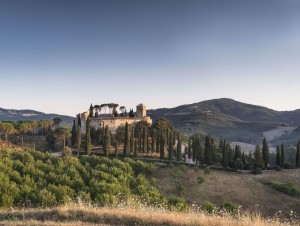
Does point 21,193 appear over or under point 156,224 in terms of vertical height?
under

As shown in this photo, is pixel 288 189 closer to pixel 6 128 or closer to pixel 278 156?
pixel 278 156

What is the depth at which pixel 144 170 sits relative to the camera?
52.4 metres

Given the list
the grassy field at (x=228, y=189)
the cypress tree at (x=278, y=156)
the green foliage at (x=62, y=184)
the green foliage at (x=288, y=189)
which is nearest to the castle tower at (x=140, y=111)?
the cypress tree at (x=278, y=156)

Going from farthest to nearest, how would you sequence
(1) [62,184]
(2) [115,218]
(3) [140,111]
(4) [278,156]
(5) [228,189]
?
1. (3) [140,111]
2. (4) [278,156]
3. (5) [228,189]
4. (1) [62,184]
5. (2) [115,218]

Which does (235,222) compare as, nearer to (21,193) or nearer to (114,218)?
(114,218)

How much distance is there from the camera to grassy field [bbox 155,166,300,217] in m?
43.1

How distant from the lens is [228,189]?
48906 millimetres

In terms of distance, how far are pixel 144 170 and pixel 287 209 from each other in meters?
23.0

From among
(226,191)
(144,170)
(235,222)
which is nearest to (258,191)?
(226,191)

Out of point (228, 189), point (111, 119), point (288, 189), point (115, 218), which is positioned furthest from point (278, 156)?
point (115, 218)

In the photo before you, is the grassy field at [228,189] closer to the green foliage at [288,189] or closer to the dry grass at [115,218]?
the green foliage at [288,189]

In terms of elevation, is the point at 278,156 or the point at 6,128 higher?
the point at 6,128

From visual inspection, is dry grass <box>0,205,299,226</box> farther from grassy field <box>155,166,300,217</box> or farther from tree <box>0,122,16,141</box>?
tree <box>0,122,16,141</box>

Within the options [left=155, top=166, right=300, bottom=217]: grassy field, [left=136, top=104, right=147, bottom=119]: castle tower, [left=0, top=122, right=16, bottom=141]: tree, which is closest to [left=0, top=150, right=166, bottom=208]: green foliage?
[left=155, top=166, right=300, bottom=217]: grassy field
